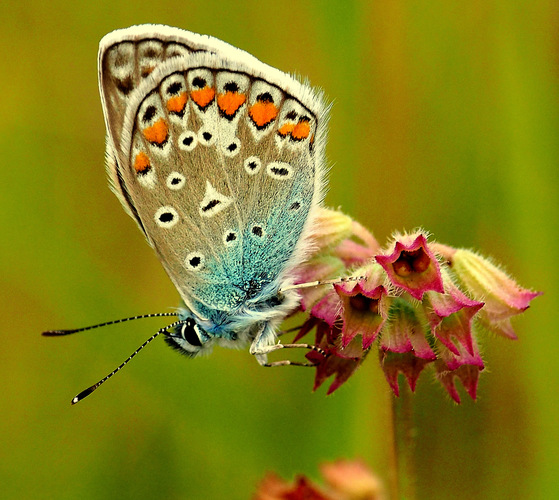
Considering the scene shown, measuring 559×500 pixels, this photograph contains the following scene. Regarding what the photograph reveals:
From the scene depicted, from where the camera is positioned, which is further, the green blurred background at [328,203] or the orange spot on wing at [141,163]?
the green blurred background at [328,203]

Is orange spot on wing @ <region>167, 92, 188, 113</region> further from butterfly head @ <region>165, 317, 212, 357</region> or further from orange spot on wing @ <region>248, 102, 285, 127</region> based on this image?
butterfly head @ <region>165, 317, 212, 357</region>

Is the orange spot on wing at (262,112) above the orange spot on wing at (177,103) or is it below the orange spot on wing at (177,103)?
above

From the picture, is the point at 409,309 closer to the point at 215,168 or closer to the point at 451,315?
the point at 451,315

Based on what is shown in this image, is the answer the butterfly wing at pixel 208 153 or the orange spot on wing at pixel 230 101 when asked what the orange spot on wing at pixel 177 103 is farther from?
the orange spot on wing at pixel 230 101

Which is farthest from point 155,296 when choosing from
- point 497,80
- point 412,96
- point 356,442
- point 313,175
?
point 497,80

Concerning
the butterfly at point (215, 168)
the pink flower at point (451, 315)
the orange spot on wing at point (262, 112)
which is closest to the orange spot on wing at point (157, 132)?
the butterfly at point (215, 168)

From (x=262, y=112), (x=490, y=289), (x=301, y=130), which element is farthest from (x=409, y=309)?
(x=262, y=112)

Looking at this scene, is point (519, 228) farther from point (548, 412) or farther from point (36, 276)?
point (36, 276)
